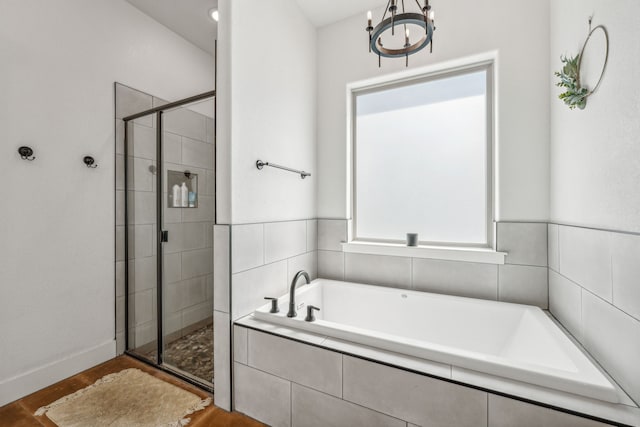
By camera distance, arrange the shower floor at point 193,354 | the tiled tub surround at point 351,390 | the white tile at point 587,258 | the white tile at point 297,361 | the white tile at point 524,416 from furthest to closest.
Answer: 1. the shower floor at point 193,354
2. the white tile at point 297,361
3. the white tile at point 587,258
4. the tiled tub surround at point 351,390
5. the white tile at point 524,416

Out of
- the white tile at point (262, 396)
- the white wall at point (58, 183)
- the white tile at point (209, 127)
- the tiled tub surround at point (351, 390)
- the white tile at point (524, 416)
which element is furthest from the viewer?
the white tile at point (209, 127)

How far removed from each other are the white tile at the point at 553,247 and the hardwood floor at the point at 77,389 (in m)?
1.93

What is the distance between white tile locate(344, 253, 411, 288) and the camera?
2158 millimetres

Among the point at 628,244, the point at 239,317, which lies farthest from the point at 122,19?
the point at 628,244

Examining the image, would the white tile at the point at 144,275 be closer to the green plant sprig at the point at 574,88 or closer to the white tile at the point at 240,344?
the white tile at the point at 240,344

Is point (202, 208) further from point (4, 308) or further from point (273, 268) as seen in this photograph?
point (4, 308)

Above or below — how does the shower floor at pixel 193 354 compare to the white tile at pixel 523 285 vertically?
below

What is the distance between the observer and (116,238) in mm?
2219

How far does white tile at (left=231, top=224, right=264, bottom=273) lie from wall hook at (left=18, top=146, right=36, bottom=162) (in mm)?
1385

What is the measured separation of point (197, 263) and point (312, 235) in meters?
1.01

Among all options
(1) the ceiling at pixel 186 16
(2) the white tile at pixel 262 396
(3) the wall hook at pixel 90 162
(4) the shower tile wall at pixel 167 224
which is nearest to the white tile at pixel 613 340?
(2) the white tile at pixel 262 396

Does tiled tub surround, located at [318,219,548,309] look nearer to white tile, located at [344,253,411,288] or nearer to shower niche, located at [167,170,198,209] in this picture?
white tile, located at [344,253,411,288]

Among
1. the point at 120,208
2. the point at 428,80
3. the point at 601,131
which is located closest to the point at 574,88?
the point at 601,131

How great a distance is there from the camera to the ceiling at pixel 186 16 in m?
2.30
